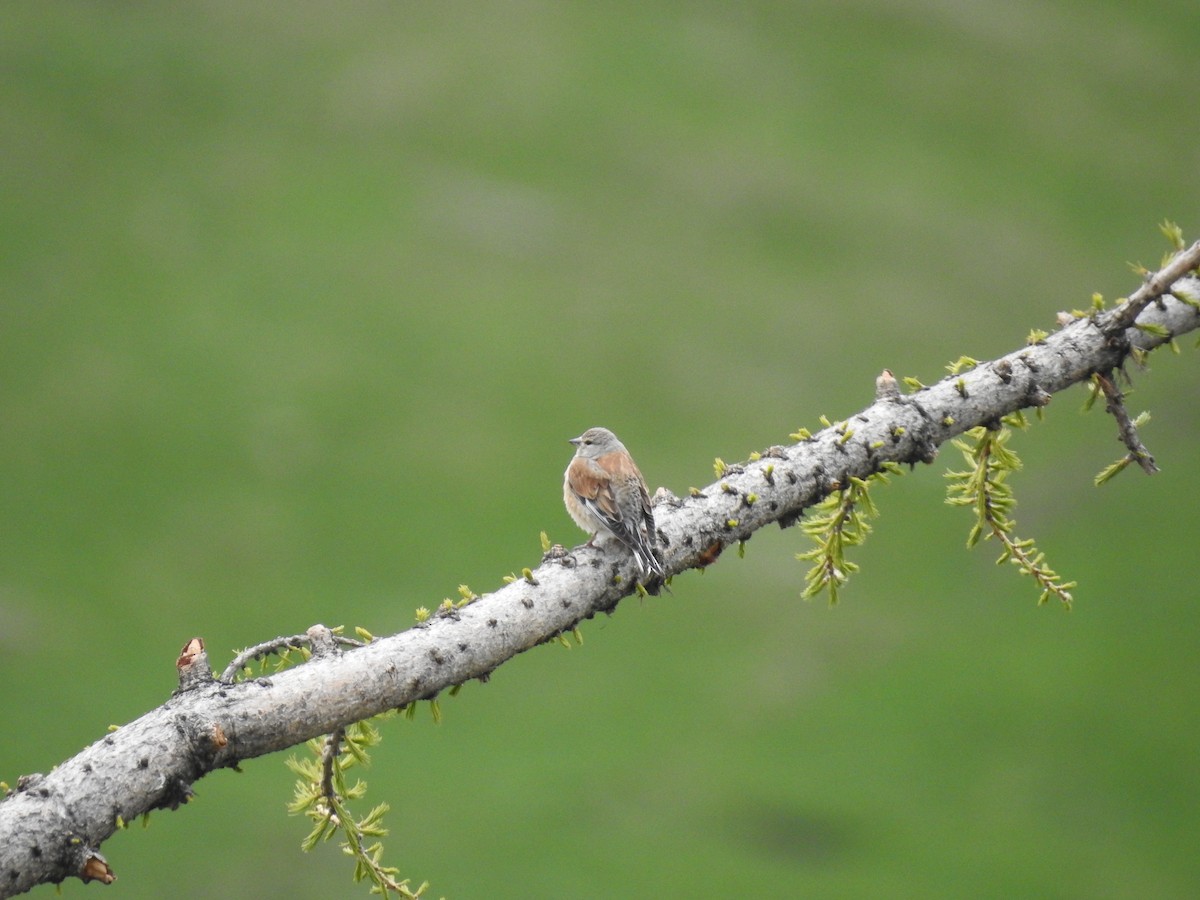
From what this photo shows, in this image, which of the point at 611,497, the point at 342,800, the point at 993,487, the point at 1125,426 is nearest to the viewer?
the point at 342,800

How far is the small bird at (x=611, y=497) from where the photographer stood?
4.16 meters

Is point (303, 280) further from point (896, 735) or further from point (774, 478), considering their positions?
point (774, 478)

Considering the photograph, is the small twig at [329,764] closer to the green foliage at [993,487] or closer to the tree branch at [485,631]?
the tree branch at [485,631]

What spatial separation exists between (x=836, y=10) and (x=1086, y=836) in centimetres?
2693

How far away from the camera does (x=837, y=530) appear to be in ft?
14.4

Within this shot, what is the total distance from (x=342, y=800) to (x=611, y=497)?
177cm

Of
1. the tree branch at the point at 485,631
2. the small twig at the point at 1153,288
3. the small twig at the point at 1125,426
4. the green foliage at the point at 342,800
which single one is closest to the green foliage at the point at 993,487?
the tree branch at the point at 485,631

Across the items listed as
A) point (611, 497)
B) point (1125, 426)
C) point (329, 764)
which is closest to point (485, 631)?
point (329, 764)

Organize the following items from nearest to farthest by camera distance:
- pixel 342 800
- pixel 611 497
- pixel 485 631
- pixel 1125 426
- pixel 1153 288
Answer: pixel 485 631, pixel 342 800, pixel 1153 288, pixel 1125 426, pixel 611 497

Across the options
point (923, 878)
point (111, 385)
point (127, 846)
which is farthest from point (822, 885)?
point (111, 385)

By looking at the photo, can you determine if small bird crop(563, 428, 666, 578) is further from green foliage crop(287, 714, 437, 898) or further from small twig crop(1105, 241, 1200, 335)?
small twig crop(1105, 241, 1200, 335)

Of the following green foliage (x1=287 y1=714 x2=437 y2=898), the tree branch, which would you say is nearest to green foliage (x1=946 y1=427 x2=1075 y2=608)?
the tree branch

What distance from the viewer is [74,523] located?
68.3ft

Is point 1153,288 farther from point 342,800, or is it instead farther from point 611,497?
point 342,800
